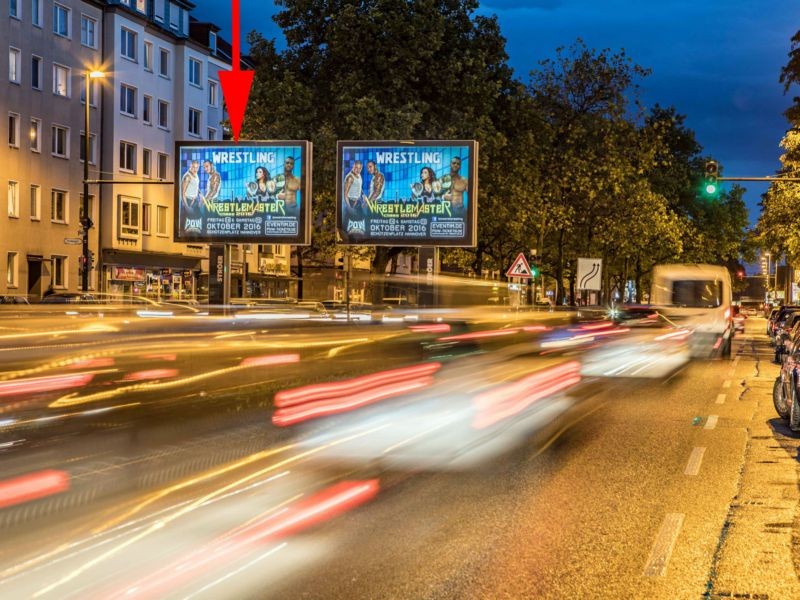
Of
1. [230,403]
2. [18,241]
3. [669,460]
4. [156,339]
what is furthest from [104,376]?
[18,241]

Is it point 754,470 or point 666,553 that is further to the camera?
point 754,470

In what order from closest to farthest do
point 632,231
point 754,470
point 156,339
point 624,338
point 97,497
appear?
point 97,497
point 754,470
point 156,339
point 624,338
point 632,231

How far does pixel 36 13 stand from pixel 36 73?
2.66 meters

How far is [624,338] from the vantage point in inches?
1732

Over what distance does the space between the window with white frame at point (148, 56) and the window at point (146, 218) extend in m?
7.32

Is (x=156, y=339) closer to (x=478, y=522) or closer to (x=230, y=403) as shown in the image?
(x=230, y=403)

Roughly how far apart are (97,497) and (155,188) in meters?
58.2

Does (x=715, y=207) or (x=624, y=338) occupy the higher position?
(x=715, y=207)

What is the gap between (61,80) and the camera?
5688 cm

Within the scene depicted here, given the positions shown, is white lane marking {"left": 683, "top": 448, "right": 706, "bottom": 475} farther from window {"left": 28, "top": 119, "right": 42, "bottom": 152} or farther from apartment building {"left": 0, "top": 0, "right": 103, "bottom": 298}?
window {"left": 28, "top": 119, "right": 42, "bottom": 152}

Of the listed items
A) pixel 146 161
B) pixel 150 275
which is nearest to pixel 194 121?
pixel 146 161

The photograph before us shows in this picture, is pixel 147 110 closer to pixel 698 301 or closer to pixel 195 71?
pixel 195 71

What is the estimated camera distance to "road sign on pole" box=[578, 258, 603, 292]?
50.8 metres

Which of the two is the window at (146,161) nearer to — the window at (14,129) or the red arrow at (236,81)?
the window at (14,129)
